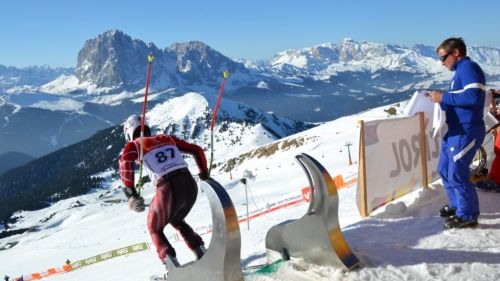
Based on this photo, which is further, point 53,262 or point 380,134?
point 53,262

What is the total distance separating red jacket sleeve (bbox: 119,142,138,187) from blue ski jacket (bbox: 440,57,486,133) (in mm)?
3913

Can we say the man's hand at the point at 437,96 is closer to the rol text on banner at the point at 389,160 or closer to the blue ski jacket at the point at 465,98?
the blue ski jacket at the point at 465,98

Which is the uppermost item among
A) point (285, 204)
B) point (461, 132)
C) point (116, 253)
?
point (461, 132)

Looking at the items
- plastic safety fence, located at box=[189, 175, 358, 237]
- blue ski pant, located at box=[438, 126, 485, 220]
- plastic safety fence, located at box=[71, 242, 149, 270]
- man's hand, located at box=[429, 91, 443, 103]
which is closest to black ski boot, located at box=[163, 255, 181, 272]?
blue ski pant, located at box=[438, 126, 485, 220]

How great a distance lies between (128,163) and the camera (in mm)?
5680

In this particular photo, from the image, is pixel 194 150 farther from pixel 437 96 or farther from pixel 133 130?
pixel 437 96

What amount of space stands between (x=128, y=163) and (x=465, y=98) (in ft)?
13.7

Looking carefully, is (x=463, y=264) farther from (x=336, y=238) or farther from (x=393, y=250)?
(x=336, y=238)

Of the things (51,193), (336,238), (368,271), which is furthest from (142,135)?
(51,193)

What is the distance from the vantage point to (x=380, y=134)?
7.54 metres

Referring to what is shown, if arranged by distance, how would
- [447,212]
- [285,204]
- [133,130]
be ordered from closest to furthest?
[133,130] < [447,212] < [285,204]

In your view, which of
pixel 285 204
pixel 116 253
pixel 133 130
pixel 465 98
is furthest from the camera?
pixel 116 253

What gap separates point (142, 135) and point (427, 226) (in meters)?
3.92

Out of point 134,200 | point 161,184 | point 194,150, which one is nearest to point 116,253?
point 194,150
